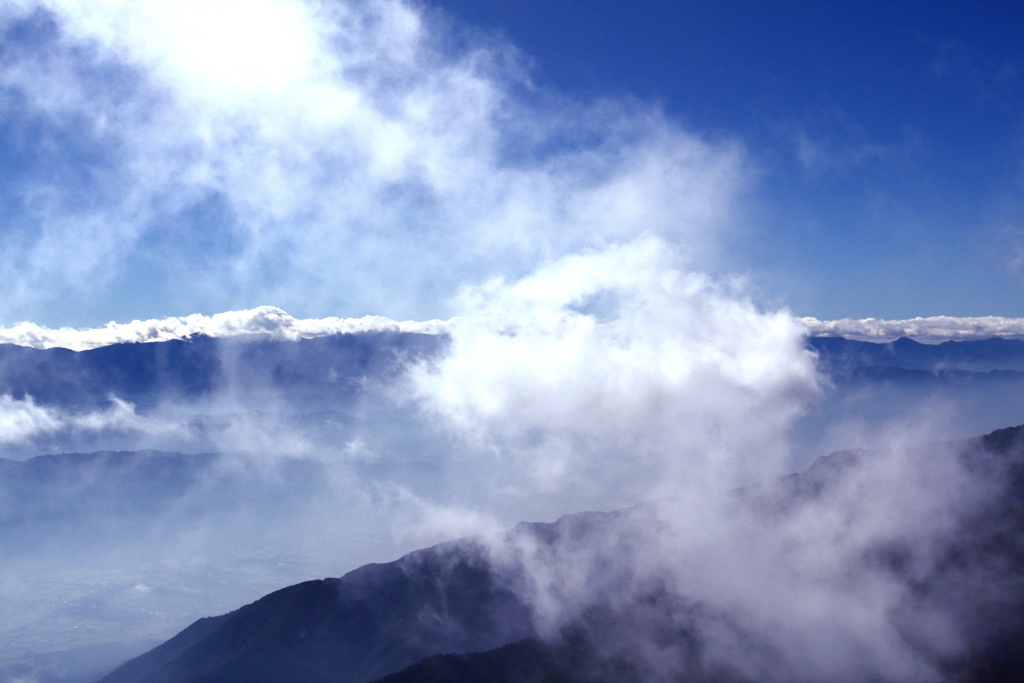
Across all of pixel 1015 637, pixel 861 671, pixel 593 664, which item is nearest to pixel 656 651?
pixel 593 664

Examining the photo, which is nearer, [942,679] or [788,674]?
[942,679]

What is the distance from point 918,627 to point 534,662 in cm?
10851

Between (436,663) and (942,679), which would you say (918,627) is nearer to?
(942,679)

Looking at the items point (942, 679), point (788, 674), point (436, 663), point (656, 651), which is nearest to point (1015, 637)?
point (942, 679)

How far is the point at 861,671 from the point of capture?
7106 inches

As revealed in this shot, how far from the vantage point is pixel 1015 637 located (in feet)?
531

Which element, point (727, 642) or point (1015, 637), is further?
point (727, 642)

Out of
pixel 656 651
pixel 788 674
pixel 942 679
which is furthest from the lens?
pixel 656 651

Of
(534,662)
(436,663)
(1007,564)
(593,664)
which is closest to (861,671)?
(1007,564)

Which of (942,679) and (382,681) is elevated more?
(382,681)

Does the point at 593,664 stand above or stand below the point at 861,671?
above

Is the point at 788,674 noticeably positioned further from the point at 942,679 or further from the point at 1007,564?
the point at 1007,564

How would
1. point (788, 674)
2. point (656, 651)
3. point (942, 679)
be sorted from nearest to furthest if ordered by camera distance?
point (942, 679) → point (788, 674) → point (656, 651)

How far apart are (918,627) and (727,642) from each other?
52.1 m
